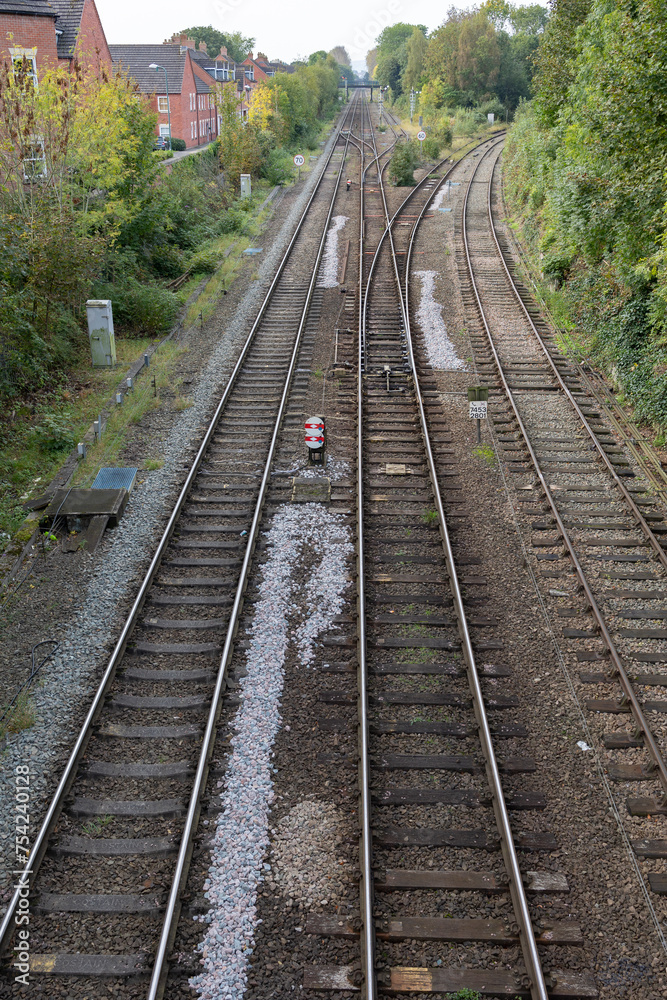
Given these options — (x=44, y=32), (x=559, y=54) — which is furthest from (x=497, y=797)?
(x=559, y=54)

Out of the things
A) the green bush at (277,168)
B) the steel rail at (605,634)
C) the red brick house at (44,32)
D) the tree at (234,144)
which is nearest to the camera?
the steel rail at (605,634)

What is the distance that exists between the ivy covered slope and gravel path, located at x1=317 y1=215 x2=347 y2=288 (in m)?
5.88

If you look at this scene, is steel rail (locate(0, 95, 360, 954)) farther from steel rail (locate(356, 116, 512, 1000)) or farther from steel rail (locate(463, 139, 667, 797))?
steel rail (locate(463, 139, 667, 797))

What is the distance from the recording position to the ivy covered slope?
37.2 ft

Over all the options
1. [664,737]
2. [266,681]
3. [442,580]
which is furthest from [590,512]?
[266,681]

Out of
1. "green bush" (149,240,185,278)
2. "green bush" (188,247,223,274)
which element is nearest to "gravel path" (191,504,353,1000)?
"green bush" (149,240,185,278)

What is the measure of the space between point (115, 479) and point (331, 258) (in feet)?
47.2

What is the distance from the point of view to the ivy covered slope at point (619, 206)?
11.3 m

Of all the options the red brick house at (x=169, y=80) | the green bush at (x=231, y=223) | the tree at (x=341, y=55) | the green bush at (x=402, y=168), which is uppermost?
the tree at (x=341, y=55)

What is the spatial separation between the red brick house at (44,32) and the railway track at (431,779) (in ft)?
50.9

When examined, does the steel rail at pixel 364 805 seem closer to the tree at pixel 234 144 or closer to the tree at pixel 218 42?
the tree at pixel 234 144

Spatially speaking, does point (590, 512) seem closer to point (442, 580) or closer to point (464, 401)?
point (442, 580)

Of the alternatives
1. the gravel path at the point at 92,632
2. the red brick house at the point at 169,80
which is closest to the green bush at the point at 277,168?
the red brick house at the point at 169,80

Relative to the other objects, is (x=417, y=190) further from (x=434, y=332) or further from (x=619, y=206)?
(x=619, y=206)
